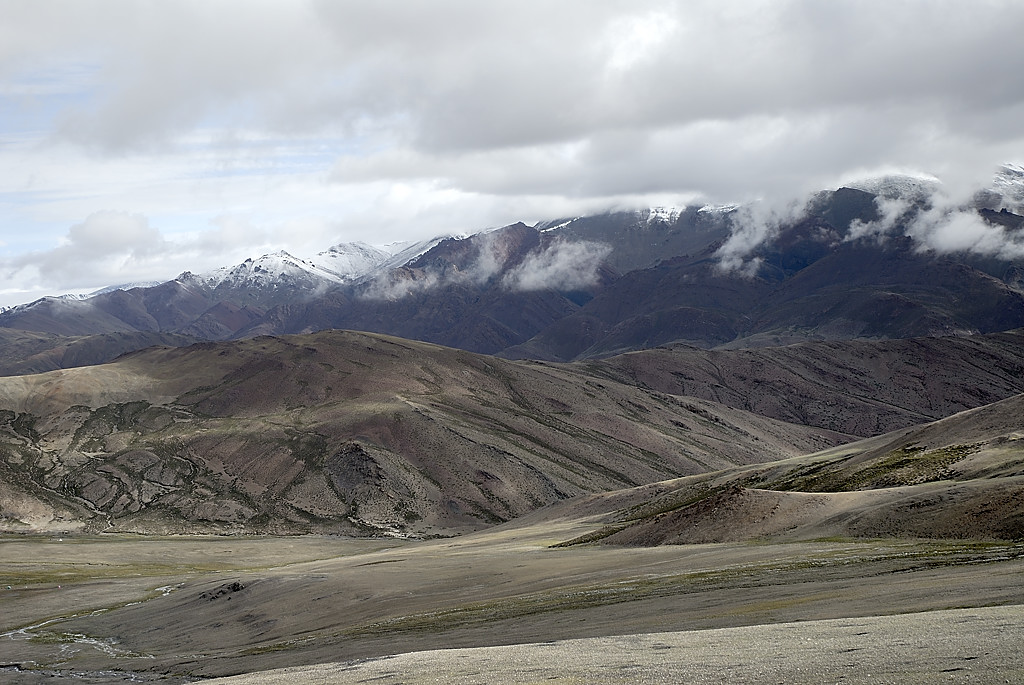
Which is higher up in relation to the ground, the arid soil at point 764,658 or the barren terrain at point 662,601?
the arid soil at point 764,658

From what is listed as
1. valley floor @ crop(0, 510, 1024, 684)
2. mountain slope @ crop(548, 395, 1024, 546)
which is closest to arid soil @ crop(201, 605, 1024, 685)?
valley floor @ crop(0, 510, 1024, 684)

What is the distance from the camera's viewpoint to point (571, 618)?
52.0 metres

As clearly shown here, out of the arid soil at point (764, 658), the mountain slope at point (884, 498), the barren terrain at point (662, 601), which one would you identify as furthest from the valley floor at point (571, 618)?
the mountain slope at point (884, 498)

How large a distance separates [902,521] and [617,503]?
8963 cm

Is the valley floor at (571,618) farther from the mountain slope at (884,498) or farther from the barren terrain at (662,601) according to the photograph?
the mountain slope at (884,498)

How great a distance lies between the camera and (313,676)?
39.1 metres

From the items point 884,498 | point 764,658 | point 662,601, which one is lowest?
point 884,498

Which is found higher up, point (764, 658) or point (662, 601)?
point (764, 658)

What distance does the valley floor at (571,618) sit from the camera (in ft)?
94.5

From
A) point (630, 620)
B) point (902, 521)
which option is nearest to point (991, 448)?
point (902, 521)

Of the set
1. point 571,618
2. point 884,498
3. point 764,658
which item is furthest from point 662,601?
point 884,498

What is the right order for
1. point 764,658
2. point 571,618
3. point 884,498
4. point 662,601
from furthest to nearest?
1. point 884,498
2. point 662,601
3. point 571,618
4. point 764,658

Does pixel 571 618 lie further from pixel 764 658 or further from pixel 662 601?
pixel 764 658

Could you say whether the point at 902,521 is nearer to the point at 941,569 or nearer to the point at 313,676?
the point at 941,569
